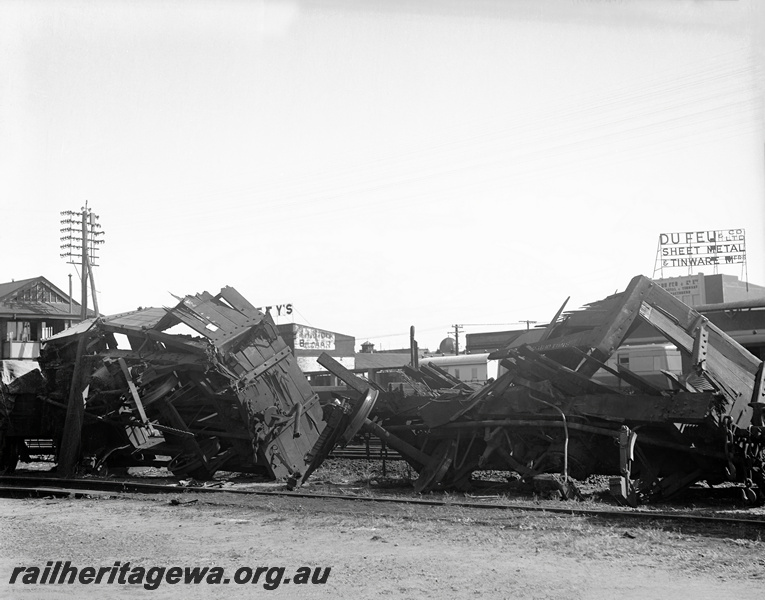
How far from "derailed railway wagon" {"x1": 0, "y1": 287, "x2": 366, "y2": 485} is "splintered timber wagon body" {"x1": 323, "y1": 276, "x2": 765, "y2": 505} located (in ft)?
4.37

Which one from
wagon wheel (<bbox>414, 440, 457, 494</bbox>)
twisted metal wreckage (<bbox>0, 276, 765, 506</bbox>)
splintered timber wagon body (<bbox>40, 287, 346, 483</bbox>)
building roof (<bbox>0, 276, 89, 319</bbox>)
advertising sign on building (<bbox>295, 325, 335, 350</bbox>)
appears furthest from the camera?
advertising sign on building (<bbox>295, 325, 335, 350</bbox>)

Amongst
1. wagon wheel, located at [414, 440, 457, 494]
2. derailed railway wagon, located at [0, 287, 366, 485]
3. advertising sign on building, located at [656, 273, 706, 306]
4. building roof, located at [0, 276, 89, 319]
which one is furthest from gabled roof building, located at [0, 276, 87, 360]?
wagon wheel, located at [414, 440, 457, 494]

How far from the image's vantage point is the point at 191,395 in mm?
12922

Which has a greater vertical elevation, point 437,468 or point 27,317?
point 27,317

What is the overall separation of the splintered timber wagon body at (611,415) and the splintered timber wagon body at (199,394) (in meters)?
1.30

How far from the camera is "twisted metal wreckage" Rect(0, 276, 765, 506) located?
375 inches

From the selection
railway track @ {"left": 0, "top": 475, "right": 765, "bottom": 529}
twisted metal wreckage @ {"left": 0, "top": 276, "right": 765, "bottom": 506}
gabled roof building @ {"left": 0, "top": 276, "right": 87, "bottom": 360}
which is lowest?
railway track @ {"left": 0, "top": 475, "right": 765, "bottom": 529}

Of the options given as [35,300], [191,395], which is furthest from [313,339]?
[191,395]

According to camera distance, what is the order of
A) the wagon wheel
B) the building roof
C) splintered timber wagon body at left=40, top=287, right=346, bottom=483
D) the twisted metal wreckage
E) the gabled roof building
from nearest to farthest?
the twisted metal wreckage < the wagon wheel < splintered timber wagon body at left=40, top=287, right=346, bottom=483 < the gabled roof building < the building roof

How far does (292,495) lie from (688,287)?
36.6 metres

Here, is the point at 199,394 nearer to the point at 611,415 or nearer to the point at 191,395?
the point at 191,395

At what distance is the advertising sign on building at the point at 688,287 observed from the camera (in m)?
40.9

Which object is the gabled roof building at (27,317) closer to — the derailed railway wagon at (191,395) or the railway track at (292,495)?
the derailed railway wagon at (191,395)

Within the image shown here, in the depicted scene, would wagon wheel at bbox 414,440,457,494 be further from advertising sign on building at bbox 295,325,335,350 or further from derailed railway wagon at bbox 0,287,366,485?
advertising sign on building at bbox 295,325,335,350
